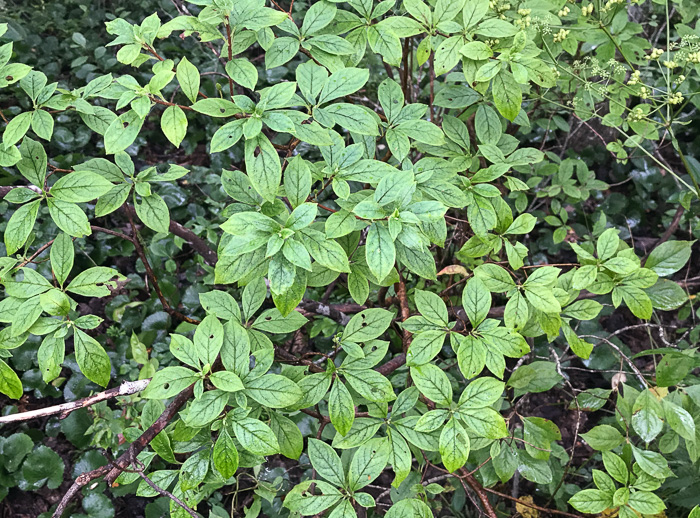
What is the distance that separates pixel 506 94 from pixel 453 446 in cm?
101

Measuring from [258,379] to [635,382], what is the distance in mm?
2004

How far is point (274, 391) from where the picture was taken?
4.01 ft

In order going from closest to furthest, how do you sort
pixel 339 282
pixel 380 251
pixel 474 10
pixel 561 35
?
pixel 380 251 < pixel 474 10 < pixel 561 35 < pixel 339 282

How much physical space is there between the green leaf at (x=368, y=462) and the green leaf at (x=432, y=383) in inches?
6.9

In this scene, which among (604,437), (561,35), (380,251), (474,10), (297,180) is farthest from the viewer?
(561,35)

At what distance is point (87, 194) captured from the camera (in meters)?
1.30

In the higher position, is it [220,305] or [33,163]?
[33,163]

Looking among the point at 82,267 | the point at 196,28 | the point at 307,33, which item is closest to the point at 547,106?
the point at 307,33

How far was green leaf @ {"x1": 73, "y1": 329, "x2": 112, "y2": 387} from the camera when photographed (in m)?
1.31

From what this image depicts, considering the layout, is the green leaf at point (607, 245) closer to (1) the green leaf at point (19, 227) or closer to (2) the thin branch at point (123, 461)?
(2) the thin branch at point (123, 461)

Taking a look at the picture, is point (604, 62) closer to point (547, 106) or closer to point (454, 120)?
point (547, 106)

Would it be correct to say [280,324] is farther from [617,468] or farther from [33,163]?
[617,468]

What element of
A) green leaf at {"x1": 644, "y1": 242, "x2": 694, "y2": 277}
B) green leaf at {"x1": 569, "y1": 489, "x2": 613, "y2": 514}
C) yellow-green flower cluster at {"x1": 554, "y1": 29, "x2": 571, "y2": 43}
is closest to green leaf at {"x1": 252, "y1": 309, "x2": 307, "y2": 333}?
green leaf at {"x1": 569, "y1": 489, "x2": 613, "y2": 514}

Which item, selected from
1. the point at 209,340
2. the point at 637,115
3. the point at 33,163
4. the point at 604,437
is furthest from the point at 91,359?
the point at 637,115
